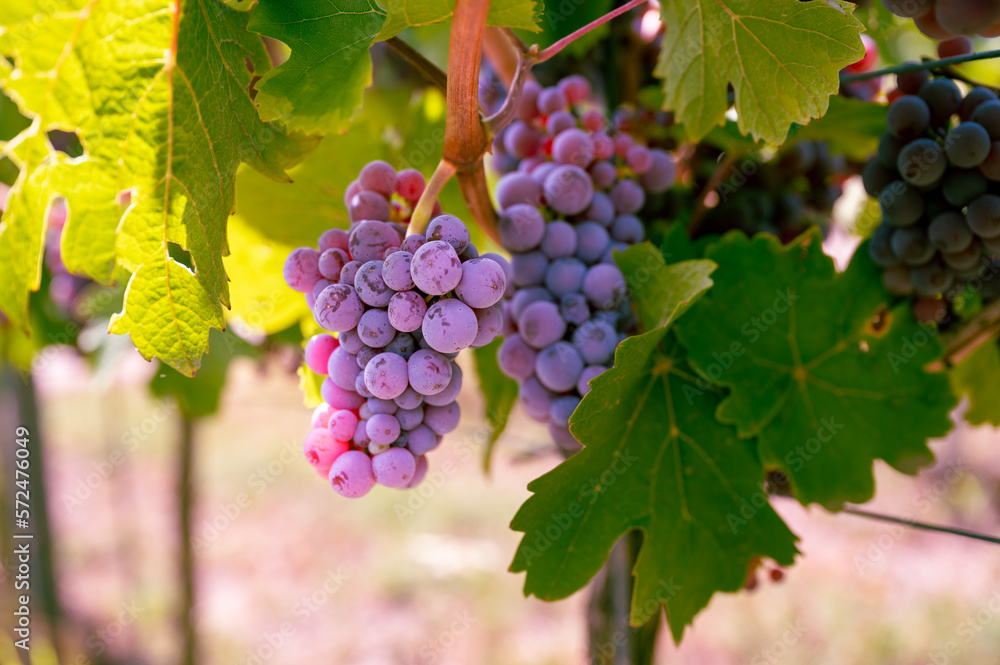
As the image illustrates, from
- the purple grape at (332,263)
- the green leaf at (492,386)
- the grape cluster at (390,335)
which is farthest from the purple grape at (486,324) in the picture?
the green leaf at (492,386)

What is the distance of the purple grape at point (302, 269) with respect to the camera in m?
0.43

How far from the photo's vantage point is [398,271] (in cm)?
37

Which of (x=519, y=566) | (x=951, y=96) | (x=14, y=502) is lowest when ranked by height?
(x=14, y=502)

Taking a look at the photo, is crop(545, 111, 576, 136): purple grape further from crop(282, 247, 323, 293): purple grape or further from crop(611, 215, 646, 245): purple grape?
crop(282, 247, 323, 293): purple grape

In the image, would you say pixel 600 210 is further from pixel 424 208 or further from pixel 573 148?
pixel 424 208

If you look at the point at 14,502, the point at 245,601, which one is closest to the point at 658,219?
the point at 14,502

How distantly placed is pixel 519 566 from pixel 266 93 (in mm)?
375

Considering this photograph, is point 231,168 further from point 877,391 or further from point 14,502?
point 14,502

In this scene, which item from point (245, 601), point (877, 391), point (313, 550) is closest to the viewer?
point (877, 391)

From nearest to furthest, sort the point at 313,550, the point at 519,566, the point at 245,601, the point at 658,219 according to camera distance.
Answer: the point at 519,566 < the point at 658,219 < the point at 245,601 < the point at 313,550

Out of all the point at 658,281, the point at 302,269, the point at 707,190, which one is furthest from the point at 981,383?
the point at 302,269

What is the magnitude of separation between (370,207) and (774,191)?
52 cm

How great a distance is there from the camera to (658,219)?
29.5 inches

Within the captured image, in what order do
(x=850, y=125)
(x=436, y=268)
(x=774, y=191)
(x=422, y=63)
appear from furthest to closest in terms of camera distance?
(x=774, y=191) < (x=850, y=125) < (x=422, y=63) < (x=436, y=268)
